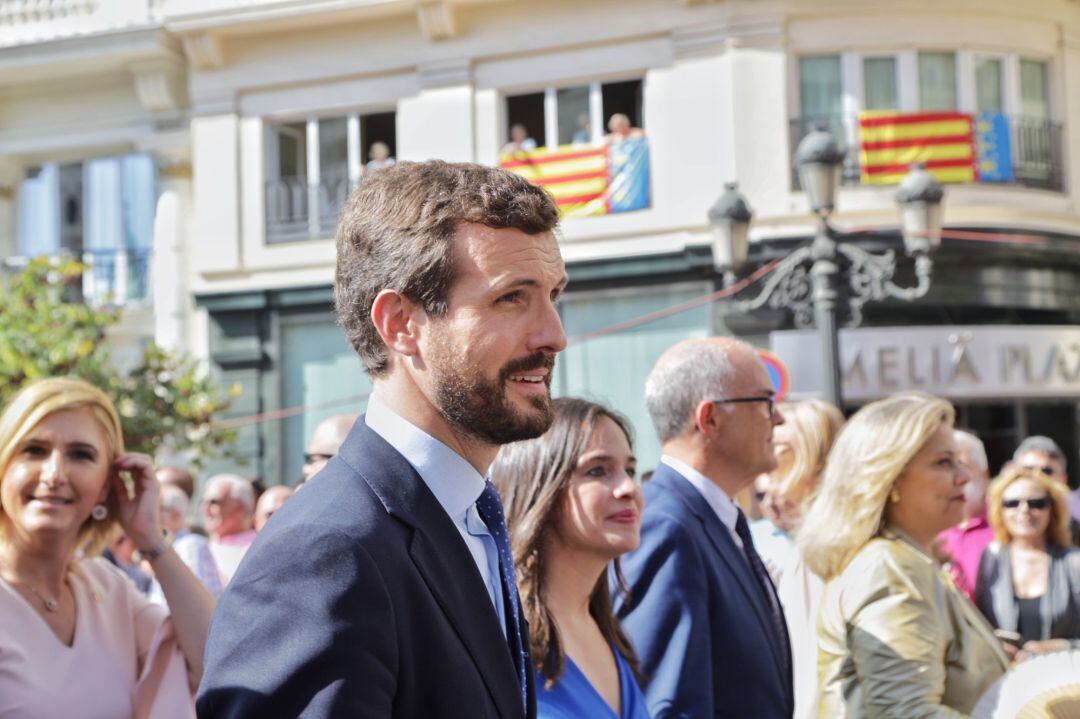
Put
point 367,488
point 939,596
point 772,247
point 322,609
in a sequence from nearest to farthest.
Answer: point 322,609, point 367,488, point 939,596, point 772,247

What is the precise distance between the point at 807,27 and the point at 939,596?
1355 cm

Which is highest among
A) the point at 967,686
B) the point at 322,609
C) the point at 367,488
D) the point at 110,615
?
the point at 367,488

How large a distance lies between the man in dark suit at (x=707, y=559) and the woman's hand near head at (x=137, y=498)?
1.31m

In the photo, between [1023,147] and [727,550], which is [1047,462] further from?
[1023,147]

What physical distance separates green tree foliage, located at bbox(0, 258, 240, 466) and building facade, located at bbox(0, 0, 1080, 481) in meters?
2.67

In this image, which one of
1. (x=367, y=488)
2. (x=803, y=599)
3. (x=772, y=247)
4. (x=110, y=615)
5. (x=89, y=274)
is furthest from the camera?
(x=89, y=274)

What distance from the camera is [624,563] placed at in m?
3.86

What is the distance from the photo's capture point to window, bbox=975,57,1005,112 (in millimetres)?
16719

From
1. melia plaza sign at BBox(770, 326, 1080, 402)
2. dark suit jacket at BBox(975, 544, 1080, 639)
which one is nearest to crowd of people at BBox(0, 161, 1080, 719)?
dark suit jacket at BBox(975, 544, 1080, 639)

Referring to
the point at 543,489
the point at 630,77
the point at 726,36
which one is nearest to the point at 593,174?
the point at 630,77

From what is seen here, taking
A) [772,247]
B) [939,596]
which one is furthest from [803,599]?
[772,247]

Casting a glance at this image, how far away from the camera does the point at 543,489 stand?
3.50 meters

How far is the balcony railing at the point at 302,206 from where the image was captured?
1812 centimetres

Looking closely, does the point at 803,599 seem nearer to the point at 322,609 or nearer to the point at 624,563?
the point at 624,563
